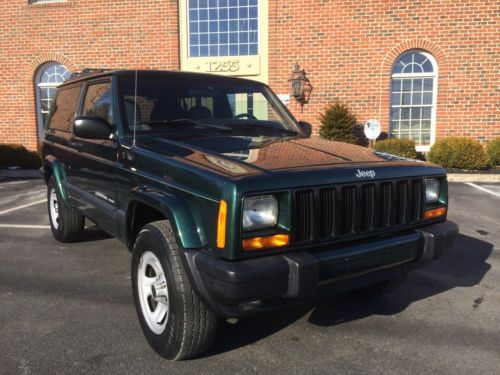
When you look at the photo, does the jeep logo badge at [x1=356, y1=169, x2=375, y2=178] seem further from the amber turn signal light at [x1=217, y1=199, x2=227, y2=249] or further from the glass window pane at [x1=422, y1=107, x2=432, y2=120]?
the glass window pane at [x1=422, y1=107, x2=432, y2=120]

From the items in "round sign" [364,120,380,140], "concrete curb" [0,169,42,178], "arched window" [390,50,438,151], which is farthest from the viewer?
"arched window" [390,50,438,151]

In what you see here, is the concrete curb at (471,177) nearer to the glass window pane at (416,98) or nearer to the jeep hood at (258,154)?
the glass window pane at (416,98)

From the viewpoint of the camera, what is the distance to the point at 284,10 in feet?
38.4

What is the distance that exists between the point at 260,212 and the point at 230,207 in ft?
0.63

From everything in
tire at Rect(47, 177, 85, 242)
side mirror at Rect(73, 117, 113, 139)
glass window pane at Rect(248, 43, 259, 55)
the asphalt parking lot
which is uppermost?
glass window pane at Rect(248, 43, 259, 55)

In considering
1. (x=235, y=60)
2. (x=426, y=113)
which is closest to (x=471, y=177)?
(x=426, y=113)

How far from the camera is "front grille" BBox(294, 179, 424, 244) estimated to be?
2314 millimetres

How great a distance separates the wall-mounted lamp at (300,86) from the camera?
458 inches

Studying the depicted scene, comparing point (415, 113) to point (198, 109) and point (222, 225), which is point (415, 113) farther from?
point (222, 225)

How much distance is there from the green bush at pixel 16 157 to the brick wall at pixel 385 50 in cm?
735

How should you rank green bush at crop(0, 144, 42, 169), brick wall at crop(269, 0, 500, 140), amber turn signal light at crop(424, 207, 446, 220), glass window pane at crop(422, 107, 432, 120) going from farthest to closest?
green bush at crop(0, 144, 42, 169) → glass window pane at crop(422, 107, 432, 120) → brick wall at crop(269, 0, 500, 140) → amber turn signal light at crop(424, 207, 446, 220)

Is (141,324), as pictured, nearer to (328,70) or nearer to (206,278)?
(206,278)

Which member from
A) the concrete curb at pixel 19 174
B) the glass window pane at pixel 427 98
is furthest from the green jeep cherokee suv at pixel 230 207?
A: the glass window pane at pixel 427 98

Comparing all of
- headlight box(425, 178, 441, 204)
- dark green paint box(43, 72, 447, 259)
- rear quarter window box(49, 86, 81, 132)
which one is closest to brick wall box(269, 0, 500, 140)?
rear quarter window box(49, 86, 81, 132)
